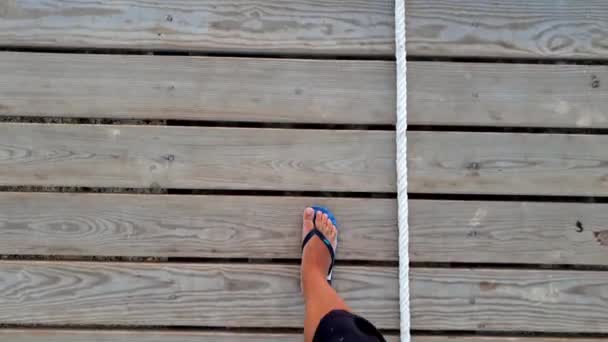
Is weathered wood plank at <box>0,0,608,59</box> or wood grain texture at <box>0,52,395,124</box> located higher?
weathered wood plank at <box>0,0,608,59</box>

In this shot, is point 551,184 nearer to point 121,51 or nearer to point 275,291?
point 275,291

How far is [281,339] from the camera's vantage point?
3.91ft

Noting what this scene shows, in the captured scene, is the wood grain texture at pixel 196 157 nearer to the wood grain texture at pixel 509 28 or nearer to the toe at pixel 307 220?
the toe at pixel 307 220

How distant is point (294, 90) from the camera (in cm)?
121

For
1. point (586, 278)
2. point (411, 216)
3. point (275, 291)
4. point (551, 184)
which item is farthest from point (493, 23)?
point (275, 291)

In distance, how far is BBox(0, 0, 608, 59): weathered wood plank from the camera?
1.21 meters

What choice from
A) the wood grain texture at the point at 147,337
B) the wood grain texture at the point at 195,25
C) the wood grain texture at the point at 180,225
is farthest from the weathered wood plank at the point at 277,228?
the wood grain texture at the point at 195,25

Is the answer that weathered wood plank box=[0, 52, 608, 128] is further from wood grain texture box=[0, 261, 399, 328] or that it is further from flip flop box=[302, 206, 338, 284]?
wood grain texture box=[0, 261, 399, 328]

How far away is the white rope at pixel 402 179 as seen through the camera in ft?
3.83

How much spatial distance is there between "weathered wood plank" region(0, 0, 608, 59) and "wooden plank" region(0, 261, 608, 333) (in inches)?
22.3

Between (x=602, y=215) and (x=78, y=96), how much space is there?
53.7 inches

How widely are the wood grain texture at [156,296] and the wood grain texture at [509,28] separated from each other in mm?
665

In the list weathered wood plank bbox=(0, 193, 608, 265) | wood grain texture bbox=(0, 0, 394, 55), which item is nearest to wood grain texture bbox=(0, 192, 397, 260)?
weathered wood plank bbox=(0, 193, 608, 265)

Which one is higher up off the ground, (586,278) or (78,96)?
(78,96)
